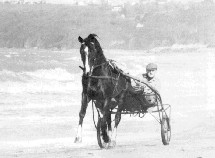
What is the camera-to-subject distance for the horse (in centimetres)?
1053

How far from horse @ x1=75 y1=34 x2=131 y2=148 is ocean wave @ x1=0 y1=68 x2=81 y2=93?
65.1 ft

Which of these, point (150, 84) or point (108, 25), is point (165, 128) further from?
point (108, 25)

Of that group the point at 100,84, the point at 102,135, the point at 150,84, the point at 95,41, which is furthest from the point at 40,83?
the point at 95,41

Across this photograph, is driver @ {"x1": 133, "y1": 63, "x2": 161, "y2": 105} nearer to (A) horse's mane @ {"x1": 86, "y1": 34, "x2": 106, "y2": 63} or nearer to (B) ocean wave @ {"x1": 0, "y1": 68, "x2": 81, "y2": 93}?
(A) horse's mane @ {"x1": 86, "y1": 34, "x2": 106, "y2": 63}

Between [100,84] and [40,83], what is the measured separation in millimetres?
27870

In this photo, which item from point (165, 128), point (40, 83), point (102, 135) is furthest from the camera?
point (40, 83)

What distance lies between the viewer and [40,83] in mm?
38438

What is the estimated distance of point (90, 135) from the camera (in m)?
15.6

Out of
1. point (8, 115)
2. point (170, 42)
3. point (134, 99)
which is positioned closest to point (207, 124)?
point (134, 99)

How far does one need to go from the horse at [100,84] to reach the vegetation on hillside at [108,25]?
343 ft

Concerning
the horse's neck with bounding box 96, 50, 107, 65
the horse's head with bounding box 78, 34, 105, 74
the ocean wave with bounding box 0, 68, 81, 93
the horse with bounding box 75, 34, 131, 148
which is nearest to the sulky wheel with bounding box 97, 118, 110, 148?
the horse with bounding box 75, 34, 131, 148

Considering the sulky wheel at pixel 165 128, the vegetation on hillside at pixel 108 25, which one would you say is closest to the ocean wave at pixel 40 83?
the sulky wheel at pixel 165 128

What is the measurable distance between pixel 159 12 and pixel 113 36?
101 feet

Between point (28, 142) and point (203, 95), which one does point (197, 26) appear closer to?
point (203, 95)
